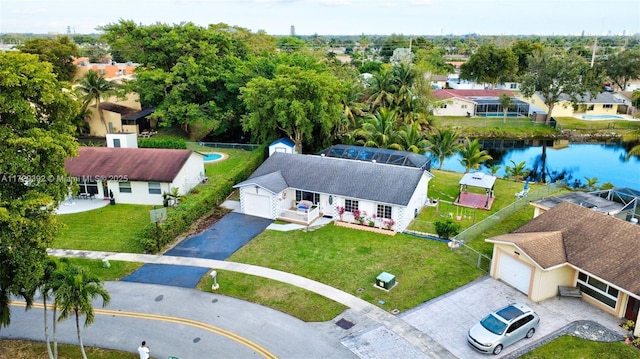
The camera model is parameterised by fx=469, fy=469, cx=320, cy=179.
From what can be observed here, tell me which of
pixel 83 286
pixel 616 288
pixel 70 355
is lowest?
pixel 70 355

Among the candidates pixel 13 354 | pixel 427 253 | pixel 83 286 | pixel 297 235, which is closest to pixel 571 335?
pixel 427 253

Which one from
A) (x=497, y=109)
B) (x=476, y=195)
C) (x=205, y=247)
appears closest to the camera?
(x=205, y=247)

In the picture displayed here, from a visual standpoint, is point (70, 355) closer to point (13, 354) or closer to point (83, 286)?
point (13, 354)

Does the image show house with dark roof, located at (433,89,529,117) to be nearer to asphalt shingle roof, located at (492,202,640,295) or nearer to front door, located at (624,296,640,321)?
asphalt shingle roof, located at (492,202,640,295)

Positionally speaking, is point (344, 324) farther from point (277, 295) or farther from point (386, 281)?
point (277, 295)

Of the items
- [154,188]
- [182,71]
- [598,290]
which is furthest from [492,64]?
[598,290]
